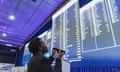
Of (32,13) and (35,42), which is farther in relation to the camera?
(32,13)

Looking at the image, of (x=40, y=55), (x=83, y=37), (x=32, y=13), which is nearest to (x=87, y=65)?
(x=83, y=37)

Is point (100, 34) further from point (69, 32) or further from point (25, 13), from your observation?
point (25, 13)

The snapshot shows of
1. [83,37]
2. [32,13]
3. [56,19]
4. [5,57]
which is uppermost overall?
[32,13]

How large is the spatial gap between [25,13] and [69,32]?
2036 mm

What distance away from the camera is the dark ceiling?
3.43 meters

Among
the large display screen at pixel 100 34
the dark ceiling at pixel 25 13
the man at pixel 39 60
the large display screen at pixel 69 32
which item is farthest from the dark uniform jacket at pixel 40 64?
the dark ceiling at pixel 25 13

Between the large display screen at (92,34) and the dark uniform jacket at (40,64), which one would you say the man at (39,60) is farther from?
the large display screen at (92,34)

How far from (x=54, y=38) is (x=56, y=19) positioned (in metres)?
0.50

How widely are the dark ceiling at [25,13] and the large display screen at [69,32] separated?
0.64m

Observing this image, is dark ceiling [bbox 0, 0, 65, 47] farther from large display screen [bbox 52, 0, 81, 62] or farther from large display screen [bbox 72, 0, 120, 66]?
large display screen [bbox 72, 0, 120, 66]

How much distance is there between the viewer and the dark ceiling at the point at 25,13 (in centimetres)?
343

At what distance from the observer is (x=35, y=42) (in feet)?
4.21

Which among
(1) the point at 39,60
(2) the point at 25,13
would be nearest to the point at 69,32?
(1) the point at 39,60

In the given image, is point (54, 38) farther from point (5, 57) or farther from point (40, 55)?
point (5, 57)
